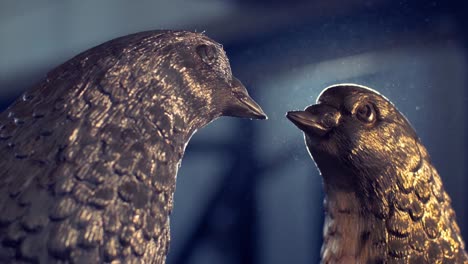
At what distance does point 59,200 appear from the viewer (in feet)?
2.03

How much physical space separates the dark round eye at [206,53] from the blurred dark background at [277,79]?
404 mm

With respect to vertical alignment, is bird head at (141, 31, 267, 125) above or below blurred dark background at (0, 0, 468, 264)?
above

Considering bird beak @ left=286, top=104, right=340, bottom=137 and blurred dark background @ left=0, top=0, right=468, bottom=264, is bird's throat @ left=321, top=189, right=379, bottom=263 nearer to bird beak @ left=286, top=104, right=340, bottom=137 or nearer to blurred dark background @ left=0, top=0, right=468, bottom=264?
bird beak @ left=286, top=104, right=340, bottom=137

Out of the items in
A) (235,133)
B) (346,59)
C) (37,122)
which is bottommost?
(235,133)

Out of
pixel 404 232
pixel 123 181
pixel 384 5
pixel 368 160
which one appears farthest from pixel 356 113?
pixel 384 5

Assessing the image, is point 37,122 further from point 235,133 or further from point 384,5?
point 384,5

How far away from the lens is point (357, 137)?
2.81 ft

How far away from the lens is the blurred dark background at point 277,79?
1188 millimetres

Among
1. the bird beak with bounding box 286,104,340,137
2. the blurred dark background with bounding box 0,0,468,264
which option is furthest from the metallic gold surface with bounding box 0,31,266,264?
the blurred dark background with bounding box 0,0,468,264

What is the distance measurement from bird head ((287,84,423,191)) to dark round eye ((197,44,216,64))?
161 millimetres

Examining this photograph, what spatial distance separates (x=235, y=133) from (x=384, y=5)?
1.48 ft

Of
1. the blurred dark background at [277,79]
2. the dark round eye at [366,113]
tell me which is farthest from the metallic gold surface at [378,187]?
→ the blurred dark background at [277,79]

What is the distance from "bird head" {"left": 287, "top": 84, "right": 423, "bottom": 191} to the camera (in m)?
0.85

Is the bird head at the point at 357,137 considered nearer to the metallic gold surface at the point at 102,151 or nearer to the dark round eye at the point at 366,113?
the dark round eye at the point at 366,113
